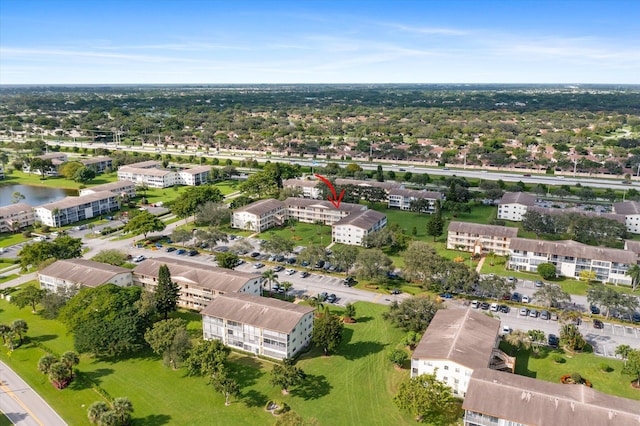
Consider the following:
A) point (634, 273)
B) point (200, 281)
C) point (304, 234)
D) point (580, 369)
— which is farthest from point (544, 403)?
point (304, 234)

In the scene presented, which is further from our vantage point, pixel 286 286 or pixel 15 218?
pixel 15 218

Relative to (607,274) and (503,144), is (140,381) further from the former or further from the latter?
(503,144)

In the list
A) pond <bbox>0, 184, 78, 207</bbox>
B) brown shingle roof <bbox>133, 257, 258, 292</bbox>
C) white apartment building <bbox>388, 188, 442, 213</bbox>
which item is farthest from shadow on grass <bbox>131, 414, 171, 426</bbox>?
pond <bbox>0, 184, 78, 207</bbox>

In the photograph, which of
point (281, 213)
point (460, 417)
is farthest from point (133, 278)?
point (460, 417)

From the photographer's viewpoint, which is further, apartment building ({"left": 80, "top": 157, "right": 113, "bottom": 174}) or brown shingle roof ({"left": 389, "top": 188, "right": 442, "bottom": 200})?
apartment building ({"left": 80, "top": 157, "right": 113, "bottom": 174})

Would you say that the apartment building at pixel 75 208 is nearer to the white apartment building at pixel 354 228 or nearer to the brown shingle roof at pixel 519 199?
the white apartment building at pixel 354 228

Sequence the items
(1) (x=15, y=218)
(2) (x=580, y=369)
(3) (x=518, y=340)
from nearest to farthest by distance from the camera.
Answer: (2) (x=580, y=369) → (3) (x=518, y=340) → (1) (x=15, y=218)

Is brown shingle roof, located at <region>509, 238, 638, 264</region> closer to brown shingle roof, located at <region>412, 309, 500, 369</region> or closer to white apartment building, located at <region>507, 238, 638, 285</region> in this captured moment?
white apartment building, located at <region>507, 238, 638, 285</region>

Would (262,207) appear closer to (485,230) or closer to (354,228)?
(354,228)
